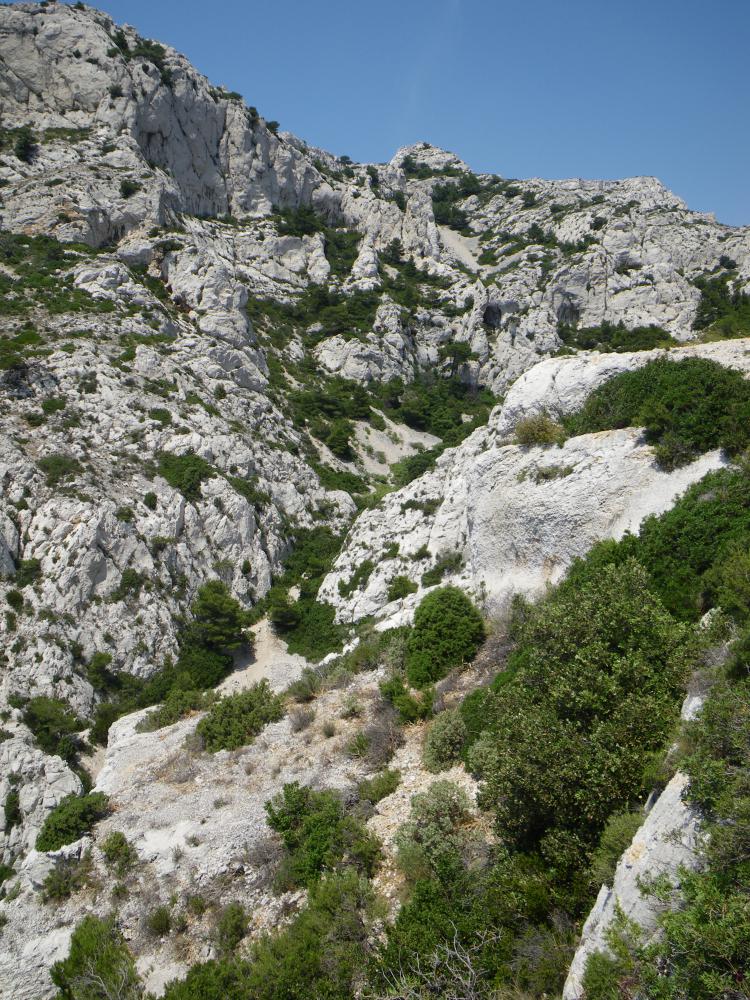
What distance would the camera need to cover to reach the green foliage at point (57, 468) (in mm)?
27969

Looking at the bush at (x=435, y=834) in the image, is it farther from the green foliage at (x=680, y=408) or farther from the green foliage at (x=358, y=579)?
the green foliage at (x=358, y=579)

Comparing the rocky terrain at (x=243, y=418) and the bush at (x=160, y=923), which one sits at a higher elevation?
the rocky terrain at (x=243, y=418)

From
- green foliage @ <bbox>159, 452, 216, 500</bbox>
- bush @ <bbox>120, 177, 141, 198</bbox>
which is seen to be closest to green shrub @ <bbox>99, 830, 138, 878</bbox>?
green foliage @ <bbox>159, 452, 216, 500</bbox>

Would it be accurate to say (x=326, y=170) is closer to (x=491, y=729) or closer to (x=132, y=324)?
(x=132, y=324)

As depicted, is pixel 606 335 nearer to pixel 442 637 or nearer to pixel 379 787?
pixel 442 637

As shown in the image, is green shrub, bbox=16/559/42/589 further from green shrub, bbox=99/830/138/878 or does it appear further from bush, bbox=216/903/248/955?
bush, bbox=216/903/248/955

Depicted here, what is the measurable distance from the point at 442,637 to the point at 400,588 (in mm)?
8559

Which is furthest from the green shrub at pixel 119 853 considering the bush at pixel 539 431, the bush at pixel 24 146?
the bush at pixel 24 146

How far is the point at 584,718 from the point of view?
8641 millimetres

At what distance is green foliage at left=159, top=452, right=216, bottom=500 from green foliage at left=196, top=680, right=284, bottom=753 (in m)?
16.6

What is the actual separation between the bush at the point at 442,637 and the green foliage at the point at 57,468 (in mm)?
20793

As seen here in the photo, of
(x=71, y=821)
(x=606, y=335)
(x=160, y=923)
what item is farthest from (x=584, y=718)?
(x=606, y=335)

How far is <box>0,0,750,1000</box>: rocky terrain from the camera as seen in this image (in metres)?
14.1

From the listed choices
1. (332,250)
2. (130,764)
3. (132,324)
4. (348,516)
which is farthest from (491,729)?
(332,250)
